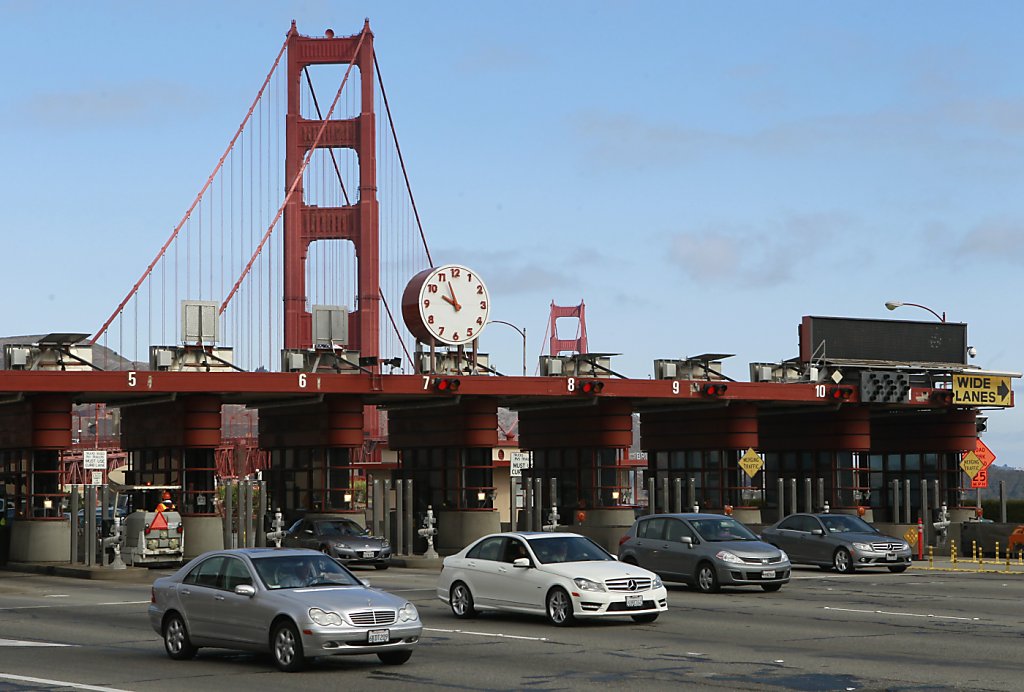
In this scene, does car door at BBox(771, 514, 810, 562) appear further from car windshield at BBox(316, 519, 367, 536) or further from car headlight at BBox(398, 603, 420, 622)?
car headlight at BBox(398, 603, 420, 622)

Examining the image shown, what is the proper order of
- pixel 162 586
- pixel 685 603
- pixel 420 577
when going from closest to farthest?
1. pixel 162 586
2. pixel 685 603
3. pixel 420 577

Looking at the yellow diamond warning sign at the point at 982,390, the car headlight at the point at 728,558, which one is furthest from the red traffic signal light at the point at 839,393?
the car headlight at the point at 728,558

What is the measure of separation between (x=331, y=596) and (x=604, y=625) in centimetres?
623

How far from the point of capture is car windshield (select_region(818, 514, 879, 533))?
36.3 metres

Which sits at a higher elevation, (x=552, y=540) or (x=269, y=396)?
(x=269, y=396)

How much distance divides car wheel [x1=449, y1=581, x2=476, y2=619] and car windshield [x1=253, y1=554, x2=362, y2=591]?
5.21 metres

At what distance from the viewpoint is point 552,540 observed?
74.2ft

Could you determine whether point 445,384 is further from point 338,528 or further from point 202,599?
point 202,599

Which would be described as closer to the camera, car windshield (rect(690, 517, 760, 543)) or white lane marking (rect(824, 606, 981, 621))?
white lane marking (rect(824, 606, 981, 621))

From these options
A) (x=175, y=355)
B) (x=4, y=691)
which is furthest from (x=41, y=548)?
(x=4, y=691)

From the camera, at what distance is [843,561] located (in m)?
35.5

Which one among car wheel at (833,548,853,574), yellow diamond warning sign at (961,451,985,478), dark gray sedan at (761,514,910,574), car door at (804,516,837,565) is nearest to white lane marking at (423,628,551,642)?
dark gray sedan at (761,514,910,574)

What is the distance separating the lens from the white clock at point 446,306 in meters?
46.9

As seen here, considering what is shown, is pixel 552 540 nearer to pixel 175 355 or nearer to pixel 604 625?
pixel 604 625
